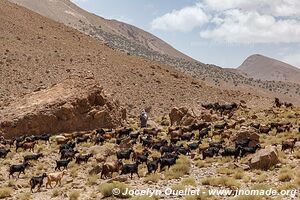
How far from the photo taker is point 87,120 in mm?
37375

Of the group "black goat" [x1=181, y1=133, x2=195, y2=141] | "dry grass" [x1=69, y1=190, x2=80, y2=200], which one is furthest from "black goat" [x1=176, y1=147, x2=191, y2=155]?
"dry grass" [x1=69, y1=190, x2=80, y2=200]

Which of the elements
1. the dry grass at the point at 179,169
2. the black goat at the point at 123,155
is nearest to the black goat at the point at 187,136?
the black goat at the point at 123,155

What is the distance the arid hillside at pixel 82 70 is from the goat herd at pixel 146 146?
1897 cm

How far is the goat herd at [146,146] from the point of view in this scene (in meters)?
20.6

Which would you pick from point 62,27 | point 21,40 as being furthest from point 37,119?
point 62,27

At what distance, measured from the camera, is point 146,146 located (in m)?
27.8

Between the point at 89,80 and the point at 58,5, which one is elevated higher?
the point at 58,5

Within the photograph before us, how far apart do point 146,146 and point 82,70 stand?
33857 millimetres

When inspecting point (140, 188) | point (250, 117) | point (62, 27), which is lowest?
point (140, 188)

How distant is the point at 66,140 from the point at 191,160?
12.0m

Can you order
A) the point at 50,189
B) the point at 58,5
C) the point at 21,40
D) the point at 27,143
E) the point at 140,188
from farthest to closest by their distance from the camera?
the point at 58,5 → the point at 21,40 → the point at 27,143 → the point at 50,189 → the point at 140,188

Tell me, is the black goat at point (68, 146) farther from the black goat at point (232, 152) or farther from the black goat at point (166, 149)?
the black goat at point (232, 152)

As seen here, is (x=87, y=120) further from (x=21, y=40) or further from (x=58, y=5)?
(x=58, y=5)

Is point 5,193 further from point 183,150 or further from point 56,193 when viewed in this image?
point 183,150
